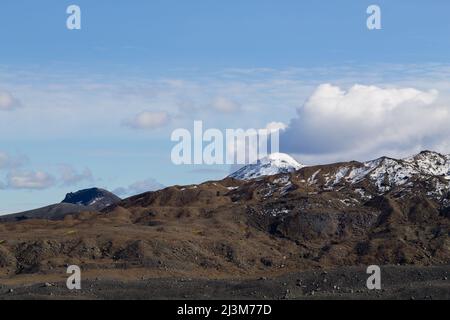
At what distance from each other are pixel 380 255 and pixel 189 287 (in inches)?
1730

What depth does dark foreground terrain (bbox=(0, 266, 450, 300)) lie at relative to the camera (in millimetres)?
44584

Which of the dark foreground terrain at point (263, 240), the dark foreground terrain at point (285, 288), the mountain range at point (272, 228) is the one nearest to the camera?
the dark foreground terrain at point (285, 288)

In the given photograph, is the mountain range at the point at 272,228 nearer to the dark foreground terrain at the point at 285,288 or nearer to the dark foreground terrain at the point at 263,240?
the dark foreground terrain at the point at 263,240

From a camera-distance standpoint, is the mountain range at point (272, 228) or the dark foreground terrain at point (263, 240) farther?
the mountain range at point (272, 228)

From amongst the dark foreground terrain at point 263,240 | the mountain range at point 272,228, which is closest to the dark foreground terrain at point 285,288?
the dark foreground terrain at point 263,240

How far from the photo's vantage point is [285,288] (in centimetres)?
5003

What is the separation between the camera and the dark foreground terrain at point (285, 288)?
44584 mm

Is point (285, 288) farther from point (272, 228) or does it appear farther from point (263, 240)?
point (272, 228)

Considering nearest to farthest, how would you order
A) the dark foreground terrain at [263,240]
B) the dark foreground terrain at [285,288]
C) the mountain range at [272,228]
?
the dark foreground terrain at [285,288] < the dark foreground terrain at [263,240] < the mountain range at [272,228]

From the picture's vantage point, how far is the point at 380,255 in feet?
290

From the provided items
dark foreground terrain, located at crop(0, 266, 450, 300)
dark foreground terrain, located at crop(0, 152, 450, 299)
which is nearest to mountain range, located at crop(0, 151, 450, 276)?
dark foreground terrain, located at crop(0, 152, 450, 299)

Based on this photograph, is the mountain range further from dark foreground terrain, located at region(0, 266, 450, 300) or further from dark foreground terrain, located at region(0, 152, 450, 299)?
dark foreground terrain, located at region(0, 266, 450, 300)

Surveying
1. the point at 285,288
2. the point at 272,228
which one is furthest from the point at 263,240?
the point at 285,288
